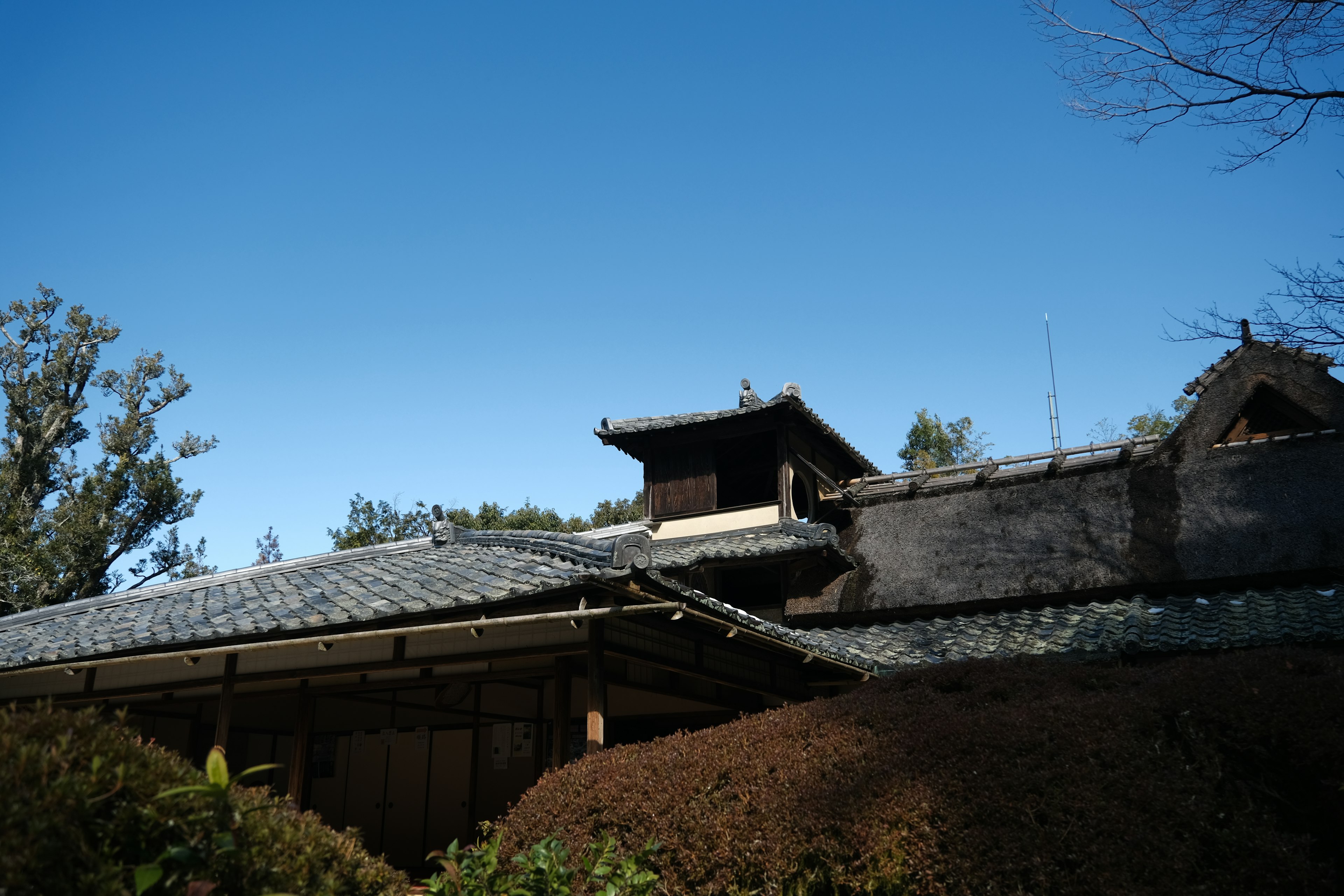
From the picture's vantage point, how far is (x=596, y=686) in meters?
7.69

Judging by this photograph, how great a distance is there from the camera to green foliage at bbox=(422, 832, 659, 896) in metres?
4.61

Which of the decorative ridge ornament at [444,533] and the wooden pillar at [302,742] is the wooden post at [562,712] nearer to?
the wooden pillar at [302,742]

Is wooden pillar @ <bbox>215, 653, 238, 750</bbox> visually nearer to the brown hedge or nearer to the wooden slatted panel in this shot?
the brown hedge

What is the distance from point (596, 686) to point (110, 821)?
16.7ft

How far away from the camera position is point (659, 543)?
16016mm

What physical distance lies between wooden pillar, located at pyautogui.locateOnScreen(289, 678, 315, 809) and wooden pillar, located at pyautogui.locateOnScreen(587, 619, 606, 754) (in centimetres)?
338

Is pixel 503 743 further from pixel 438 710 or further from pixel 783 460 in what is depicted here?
pixel 783 460

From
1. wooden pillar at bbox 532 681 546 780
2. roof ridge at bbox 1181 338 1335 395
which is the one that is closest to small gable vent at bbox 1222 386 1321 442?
roof ridge at bbox 1181 338 1335 395

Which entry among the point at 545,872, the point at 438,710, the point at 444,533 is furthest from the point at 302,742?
the point at 545,872

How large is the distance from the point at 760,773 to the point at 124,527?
28.4 metres

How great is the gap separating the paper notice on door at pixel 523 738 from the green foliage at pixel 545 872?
590 cm

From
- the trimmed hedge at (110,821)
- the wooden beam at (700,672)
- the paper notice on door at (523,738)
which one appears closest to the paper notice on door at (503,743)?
the paper notice on door at (523,738)

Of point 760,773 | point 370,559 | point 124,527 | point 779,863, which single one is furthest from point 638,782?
point 124,527

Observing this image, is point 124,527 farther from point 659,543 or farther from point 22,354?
point 659,543
